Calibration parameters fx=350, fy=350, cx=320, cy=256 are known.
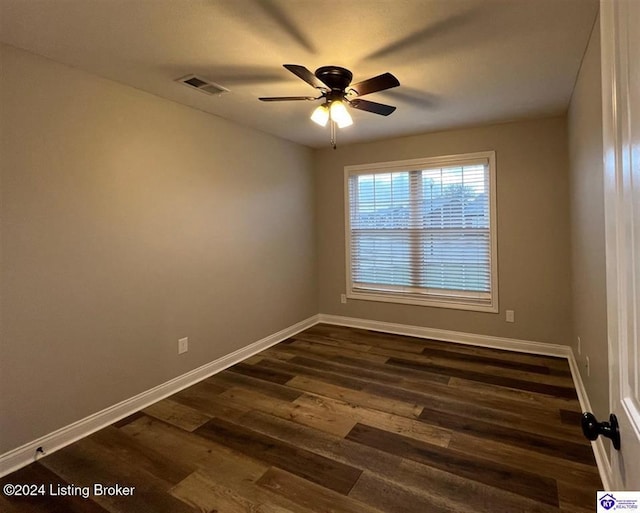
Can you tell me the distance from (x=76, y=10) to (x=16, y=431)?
2316mm

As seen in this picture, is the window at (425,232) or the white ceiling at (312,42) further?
the window at (425,232)

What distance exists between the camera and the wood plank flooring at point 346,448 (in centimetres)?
177

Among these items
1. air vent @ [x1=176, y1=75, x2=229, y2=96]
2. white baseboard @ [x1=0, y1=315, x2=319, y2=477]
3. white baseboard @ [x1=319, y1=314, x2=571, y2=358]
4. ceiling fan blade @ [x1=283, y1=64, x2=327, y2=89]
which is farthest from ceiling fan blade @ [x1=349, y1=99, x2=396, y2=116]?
white baseboard @ [x1=319, y1=314, x2=571, y2=358]

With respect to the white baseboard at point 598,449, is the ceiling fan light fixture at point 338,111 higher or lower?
higher

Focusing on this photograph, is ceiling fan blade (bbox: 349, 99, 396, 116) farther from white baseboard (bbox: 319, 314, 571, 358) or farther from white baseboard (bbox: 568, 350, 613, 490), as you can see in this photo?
white baseboard (bbox: 319, 314, 571, 358)

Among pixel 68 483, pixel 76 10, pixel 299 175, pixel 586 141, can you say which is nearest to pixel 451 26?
pixel 586 141

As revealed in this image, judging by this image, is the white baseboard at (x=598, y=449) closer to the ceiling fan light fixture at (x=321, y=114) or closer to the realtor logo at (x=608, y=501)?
the realtor logo at (x=608, y=501)

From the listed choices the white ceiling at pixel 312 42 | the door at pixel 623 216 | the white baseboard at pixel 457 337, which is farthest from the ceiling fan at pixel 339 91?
the white baseboard at pixel 457 337

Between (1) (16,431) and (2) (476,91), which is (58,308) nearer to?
(1) (16,431)

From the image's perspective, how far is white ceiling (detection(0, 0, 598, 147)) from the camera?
1727 mm

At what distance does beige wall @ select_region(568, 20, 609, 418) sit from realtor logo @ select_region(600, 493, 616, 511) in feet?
4.00

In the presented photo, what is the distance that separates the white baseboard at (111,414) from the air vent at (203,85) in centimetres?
236

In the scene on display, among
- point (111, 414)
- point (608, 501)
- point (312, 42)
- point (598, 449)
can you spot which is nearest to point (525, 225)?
point (598, 449)

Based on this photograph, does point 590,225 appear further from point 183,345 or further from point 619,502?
point 183,345
